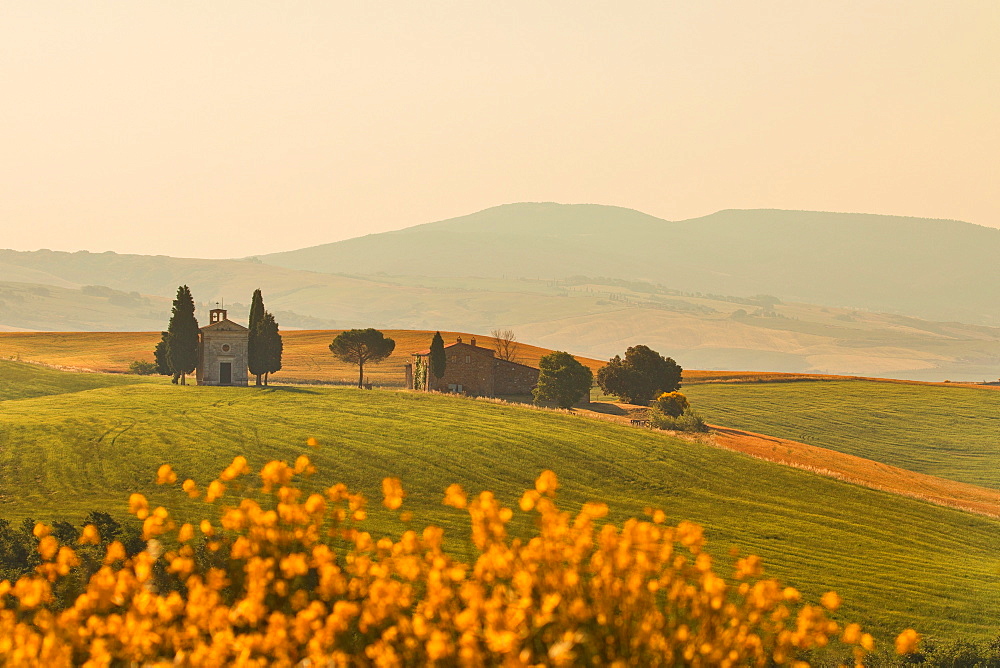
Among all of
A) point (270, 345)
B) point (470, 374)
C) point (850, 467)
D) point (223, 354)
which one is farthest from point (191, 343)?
point (850, 467)

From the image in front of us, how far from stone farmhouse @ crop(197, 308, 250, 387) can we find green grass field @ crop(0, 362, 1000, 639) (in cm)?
904

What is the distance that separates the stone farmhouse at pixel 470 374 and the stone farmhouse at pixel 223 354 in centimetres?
1753

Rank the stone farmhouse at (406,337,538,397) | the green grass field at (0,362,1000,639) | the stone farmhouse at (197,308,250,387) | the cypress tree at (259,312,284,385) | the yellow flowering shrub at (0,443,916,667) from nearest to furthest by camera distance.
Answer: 1. the yellow flowering shrub at (0,443,916,667)
2. the green grass field at (0,362,1000,639)
3. the stone farmhouse at (197,308,250,387)
4. the cypress tree at (259,312,284,385)
5. the stone farmhouse at (406,337,538,397)

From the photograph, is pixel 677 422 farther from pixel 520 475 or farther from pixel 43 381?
pixel 43 381

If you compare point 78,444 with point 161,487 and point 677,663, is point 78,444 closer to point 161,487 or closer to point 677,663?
point 161,487

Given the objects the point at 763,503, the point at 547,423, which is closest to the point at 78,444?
the point at 547,423

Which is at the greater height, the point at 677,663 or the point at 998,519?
the point at 677,663

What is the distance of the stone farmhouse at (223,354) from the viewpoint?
8044 cm

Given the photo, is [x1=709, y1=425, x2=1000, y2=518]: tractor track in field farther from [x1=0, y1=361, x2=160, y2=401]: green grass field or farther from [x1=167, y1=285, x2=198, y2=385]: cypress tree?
[x1=0, y1=361, x2=160, y2=401]: green grass field

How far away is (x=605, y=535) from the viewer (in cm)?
1113

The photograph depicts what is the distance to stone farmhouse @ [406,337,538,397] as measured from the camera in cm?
9069

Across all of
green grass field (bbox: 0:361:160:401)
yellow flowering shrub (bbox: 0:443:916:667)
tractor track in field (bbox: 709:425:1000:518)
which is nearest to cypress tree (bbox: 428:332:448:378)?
tractor track in field (bbox: 709:425:1000:518)

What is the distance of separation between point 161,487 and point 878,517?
35708mm

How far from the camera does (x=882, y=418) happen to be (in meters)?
106
